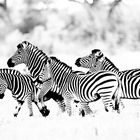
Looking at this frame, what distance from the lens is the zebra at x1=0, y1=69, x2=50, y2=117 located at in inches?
240

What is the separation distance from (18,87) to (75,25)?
7145mm

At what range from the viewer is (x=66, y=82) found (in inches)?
213

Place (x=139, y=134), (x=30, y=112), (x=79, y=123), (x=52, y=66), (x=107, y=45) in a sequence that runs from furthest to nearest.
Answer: (x=107, y=45)
(x=30, y=112)
(x=52, y=66)
(x=79, y=123)
(x=139, y=134)

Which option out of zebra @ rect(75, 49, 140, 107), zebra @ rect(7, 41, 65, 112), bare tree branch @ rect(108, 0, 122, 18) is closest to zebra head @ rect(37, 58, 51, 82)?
zebra @ rect(7, 41, 65, 112)

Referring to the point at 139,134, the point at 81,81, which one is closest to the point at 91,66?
the point at 81,81

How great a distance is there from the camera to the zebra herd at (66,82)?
5.12m

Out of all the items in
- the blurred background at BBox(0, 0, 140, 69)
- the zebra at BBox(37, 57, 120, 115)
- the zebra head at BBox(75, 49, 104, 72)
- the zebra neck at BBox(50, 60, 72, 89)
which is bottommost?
the zebra at BBox(37, 57, 120, 115)

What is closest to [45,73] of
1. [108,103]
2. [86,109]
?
[86,109]

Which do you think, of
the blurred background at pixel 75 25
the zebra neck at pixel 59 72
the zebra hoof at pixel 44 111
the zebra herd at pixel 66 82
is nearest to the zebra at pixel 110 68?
the zebra herd at pixel 66 82

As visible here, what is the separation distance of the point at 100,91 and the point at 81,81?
38 centimetres

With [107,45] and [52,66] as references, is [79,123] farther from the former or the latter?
[107,45]

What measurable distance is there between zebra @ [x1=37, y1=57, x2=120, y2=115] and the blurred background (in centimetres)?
533

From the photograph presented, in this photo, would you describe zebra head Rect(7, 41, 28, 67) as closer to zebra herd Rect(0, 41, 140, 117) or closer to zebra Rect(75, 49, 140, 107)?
zebra herd Rect(0, 41, 140, 117)

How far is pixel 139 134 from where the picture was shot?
2.95 metres
